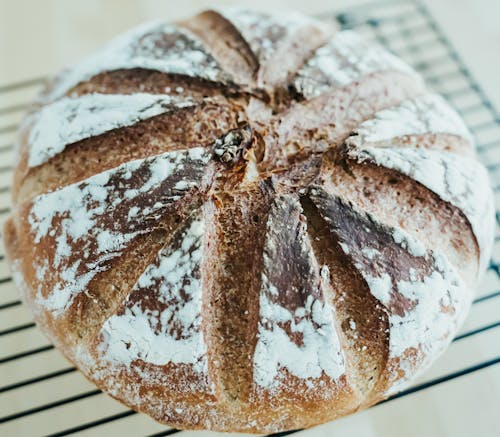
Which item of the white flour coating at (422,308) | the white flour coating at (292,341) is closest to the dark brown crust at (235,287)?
the white flour coating at (292,341)

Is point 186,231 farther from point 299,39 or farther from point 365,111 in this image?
point 299,39

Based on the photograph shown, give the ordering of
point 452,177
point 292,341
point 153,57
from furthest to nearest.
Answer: point 153,57
point 452,177
point 292,341

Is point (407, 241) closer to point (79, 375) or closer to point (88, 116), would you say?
point (88, 116)

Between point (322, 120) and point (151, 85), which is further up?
point (151, 85)

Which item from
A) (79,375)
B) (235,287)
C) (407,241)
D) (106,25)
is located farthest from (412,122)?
(106,25)

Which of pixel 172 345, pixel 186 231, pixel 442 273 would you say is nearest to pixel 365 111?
pixel 442 273
